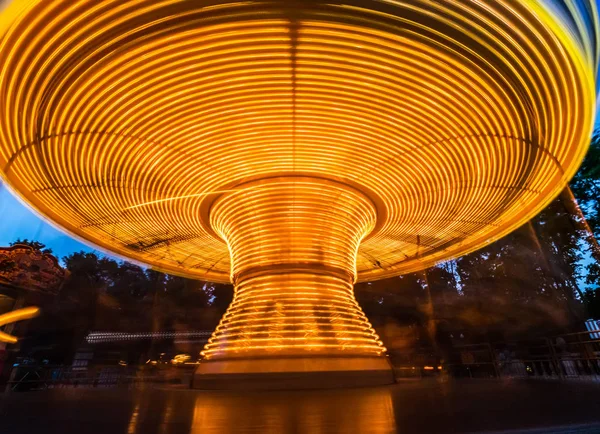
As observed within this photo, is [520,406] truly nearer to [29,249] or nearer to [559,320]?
[559,320]

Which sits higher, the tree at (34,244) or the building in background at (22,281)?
the tree at (34,244)

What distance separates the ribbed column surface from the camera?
686cm

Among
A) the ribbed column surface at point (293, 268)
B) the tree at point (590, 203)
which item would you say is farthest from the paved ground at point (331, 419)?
the tree at point (590, 203)

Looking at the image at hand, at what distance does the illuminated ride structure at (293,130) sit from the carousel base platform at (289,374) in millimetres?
35

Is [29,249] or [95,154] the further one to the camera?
[29,249]

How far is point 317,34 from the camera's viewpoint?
4.02m

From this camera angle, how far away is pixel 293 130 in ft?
18.5

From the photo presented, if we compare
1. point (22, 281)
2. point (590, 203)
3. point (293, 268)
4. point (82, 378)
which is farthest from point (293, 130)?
point (22, 281)

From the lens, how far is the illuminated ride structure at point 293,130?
12.7 ft

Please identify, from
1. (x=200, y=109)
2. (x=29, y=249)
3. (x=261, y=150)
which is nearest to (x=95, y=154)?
(x=200, y=109)

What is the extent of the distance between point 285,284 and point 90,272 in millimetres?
24984

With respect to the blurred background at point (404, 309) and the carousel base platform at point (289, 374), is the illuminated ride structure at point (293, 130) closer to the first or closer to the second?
the carousel base platform at point (289, 374)

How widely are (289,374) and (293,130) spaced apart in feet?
12.8

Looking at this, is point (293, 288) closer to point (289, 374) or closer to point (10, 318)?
point (289, 374)
